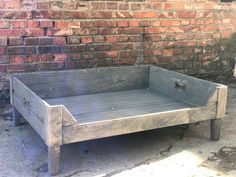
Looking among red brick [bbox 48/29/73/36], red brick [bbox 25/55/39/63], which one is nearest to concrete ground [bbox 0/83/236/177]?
red brick [bbox 25/55/39/63]

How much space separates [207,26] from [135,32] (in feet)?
3.69

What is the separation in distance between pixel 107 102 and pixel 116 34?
45.6 inches

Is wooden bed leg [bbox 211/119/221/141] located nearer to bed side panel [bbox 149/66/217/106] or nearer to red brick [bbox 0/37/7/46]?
bed side panel [bbox 149/66/217/106]

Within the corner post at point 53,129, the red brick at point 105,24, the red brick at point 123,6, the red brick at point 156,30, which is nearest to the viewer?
the corner post at point 53,129

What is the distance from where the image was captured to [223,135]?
351cm

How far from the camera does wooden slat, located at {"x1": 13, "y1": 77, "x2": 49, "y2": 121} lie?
2625 mm

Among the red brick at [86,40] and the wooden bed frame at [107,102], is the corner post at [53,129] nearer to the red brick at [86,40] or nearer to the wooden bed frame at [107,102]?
the wooden bed frame at [107,102]

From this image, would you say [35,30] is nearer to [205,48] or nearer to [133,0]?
[133,0]

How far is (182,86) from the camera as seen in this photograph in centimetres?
357

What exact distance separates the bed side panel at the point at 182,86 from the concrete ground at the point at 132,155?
33cm

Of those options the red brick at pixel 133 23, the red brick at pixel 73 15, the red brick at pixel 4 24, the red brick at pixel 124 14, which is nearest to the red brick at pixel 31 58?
the red brick at pixel 4 24

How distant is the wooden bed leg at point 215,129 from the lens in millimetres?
3305

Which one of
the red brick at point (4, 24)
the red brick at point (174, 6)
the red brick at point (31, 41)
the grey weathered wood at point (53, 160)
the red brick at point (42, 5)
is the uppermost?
the red brick at point (174, 6)

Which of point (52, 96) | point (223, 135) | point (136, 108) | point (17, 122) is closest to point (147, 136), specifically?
point (136, 108)
